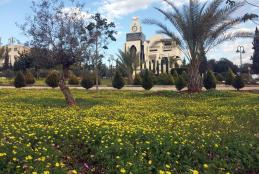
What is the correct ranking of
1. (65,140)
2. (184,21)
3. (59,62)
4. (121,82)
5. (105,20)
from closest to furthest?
(65,140) → (59,62) → (184,21) → (105,20) → (121,82)

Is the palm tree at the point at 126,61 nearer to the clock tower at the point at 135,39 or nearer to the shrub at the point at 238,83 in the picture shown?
the shrub at the point at 238,83

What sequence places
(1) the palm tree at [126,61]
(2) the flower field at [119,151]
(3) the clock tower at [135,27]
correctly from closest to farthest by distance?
1. (2) the flower field at [119,151]
2. (1) the palm tree at [126,61]
3. (3) the clock tower at [135,27]

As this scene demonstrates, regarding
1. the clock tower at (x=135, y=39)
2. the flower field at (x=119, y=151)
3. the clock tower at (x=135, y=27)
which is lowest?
the flower field at (x=119, y=151)

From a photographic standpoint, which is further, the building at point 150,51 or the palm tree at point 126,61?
the building at point 150,51

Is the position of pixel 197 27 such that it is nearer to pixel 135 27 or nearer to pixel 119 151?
pixel 119 151

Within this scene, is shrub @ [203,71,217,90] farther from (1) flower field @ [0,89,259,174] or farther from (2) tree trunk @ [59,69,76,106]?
(1) flower field @ [0,89,259,174]

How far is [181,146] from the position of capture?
653cm

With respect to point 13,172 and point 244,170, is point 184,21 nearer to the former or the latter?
point 244,170

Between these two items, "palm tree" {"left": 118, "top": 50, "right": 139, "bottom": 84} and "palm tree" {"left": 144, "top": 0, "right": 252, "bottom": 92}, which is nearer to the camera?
"palm tree" {"left": 144, "top": 0, "right": 252, "bottom": 92}

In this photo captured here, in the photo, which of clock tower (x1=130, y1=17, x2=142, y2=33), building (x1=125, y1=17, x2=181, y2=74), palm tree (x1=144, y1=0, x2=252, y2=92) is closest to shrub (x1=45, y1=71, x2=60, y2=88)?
palm tree (x1=144, y1=0, x2=252, y2=92)

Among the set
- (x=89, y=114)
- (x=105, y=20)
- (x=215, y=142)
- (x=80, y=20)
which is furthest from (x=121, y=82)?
(x=215, y=142)

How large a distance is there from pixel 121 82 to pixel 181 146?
2867cm

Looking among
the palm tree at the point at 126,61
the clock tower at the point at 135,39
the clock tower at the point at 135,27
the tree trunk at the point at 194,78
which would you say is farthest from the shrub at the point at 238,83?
the clock tower at the point at 135,39

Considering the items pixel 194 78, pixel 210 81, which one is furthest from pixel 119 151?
pixel 210 81
